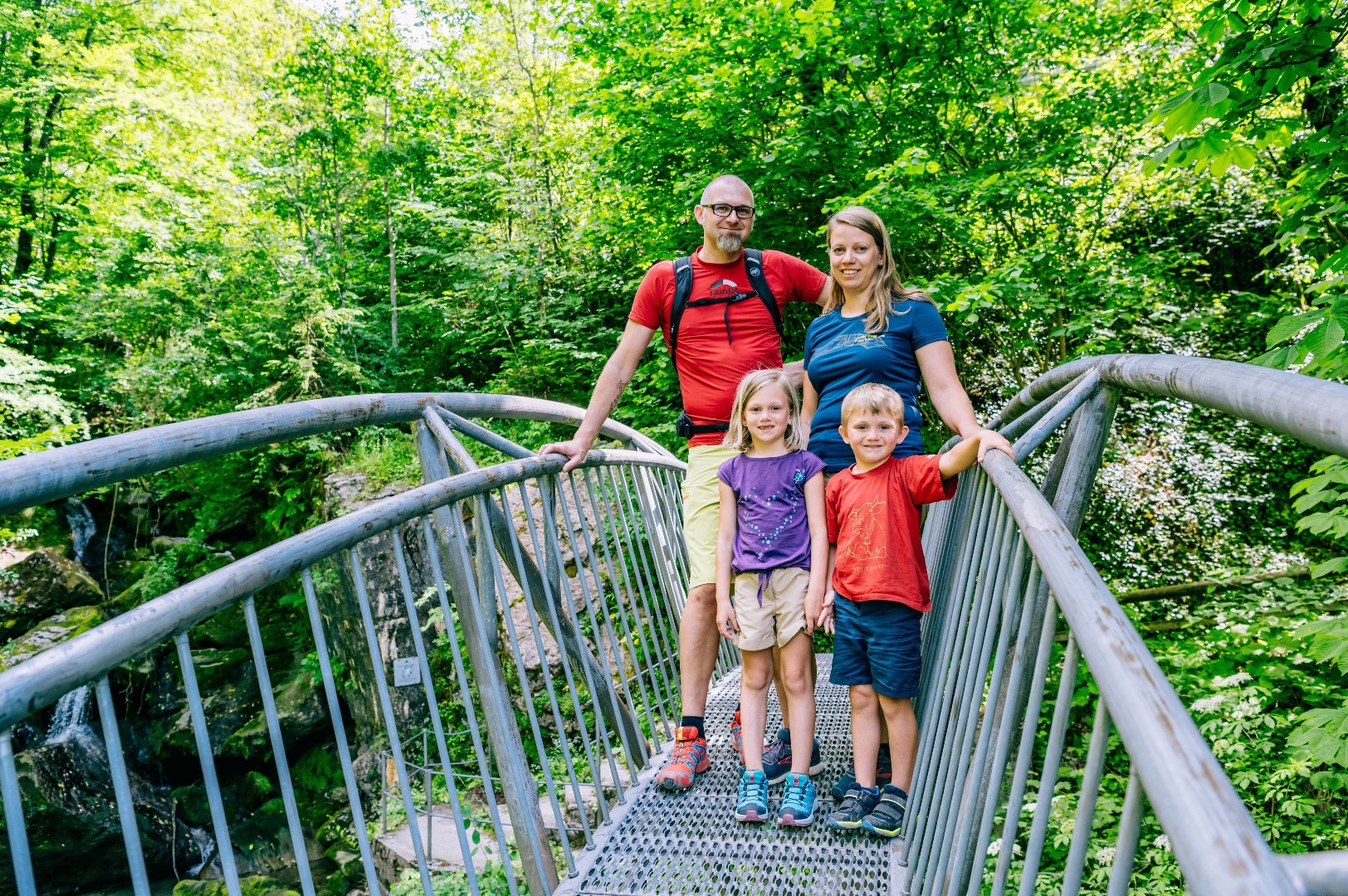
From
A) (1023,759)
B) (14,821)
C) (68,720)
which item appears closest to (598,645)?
(1023,759)

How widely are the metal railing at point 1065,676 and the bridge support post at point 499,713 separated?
979mm

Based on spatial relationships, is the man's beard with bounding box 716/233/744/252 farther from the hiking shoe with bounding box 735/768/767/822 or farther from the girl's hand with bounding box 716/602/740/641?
the hiking shoe with bounding box 735/768/767/822

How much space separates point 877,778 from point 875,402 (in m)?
1.21

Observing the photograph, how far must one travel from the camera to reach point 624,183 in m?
9.19

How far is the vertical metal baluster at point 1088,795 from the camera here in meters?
0.82

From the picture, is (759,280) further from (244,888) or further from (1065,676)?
(244,888)

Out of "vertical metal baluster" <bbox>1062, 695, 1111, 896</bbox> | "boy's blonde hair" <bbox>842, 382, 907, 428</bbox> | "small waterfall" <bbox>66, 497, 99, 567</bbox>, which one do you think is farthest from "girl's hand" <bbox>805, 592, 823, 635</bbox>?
"small waterfall" <bbox>66, 497, 99, 567</bbox>

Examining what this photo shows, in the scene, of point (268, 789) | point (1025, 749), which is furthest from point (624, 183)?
point (268, 789)

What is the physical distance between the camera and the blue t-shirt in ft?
8.33

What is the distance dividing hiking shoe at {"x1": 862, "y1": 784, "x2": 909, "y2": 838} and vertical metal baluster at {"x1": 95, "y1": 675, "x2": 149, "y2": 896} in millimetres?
1852

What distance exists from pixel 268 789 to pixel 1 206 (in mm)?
9810

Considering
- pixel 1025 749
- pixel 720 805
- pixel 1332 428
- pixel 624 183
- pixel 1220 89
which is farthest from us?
pixel 624 183

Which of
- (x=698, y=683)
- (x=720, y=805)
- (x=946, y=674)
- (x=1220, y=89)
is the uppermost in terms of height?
(x=1220, y=89)

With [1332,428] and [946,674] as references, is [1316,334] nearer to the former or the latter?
[946,674]
